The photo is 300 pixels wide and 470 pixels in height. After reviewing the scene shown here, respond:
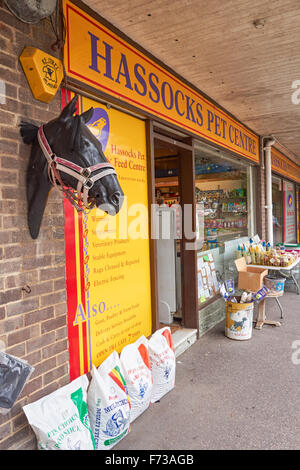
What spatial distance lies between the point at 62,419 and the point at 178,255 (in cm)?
292

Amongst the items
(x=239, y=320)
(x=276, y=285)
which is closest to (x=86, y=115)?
(x=239, y=320)

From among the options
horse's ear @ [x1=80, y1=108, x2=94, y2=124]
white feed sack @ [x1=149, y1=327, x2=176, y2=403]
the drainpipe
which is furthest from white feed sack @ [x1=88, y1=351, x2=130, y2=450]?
the drainpipe

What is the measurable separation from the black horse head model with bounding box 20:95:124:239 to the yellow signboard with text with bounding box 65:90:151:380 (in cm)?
49

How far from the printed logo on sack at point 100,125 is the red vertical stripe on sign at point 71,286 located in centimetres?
67

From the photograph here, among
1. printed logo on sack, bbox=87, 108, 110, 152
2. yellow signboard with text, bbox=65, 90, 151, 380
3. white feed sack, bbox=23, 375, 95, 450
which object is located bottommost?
white feed sack, bbox=23, 375, 95, 450

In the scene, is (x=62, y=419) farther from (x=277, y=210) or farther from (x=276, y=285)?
(x=277, y=210)

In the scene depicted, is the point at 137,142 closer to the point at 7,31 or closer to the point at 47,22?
the point at 47,22

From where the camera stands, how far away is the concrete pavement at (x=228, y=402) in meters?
2.43

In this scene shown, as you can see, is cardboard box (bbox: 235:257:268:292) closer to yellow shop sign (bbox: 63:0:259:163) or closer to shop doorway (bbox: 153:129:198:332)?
shop doorway (bbox: 153:129:198:332)

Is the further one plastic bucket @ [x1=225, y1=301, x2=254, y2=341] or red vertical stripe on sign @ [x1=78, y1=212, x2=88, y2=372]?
plastic bucket @ [x1=225, y1=301, x2=254, y2=341]

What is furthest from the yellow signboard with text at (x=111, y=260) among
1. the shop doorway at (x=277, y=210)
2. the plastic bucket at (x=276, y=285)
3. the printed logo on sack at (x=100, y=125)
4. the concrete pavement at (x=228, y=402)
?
the shop doorway at (x=277, y=210)

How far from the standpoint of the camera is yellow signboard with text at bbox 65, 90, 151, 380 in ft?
8.05

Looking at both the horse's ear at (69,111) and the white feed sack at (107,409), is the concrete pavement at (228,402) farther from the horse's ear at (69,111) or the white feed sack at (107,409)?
the horse's ear at (69,111)

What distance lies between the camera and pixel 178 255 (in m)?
4.68
